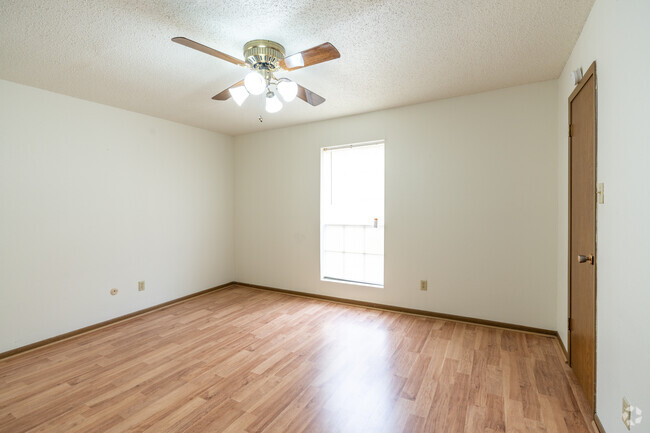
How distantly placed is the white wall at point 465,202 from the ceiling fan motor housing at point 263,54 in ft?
6.37

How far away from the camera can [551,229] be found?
9.96 feet

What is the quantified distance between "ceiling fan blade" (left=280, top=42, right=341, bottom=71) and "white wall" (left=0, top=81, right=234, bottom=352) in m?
2.68

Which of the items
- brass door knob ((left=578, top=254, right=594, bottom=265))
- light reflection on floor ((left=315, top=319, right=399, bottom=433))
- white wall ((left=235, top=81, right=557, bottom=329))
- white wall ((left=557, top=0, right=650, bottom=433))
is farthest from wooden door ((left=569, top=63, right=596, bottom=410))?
light reflection on floor ((left=315, top=319, right=399, bottom=433))

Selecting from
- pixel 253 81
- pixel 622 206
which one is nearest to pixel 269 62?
pixel 253 81

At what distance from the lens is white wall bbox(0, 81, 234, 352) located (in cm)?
290

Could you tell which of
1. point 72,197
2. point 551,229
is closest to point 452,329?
point 551,229

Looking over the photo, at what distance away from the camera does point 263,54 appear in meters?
2.21

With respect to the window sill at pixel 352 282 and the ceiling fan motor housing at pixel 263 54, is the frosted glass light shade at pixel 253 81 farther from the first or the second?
the window sill at pixel 352 282

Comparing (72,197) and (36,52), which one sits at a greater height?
(36,52)

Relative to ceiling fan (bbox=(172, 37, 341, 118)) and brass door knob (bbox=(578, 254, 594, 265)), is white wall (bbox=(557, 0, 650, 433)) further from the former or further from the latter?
ceiling fan (bbox=(172, 37, 341, 118))

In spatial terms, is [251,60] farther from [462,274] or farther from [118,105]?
[462,274]

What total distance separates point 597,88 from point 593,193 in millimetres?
622

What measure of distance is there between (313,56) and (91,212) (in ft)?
10.2

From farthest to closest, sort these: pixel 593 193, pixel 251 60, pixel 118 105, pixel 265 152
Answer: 1. pixel 265 152
2. pixel 118 105
3. pixel 251 60
4. pixel 593 193
